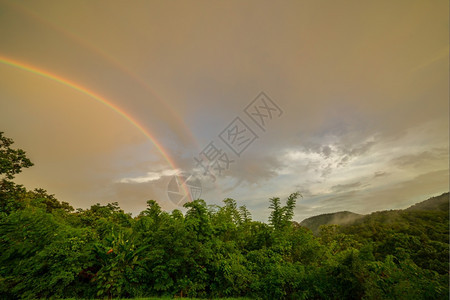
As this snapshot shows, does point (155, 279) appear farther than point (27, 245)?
Yes

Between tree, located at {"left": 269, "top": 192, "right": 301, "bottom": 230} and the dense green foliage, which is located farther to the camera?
→ tree, located at {"left": 269, "top": 192, "right": 301, "bottom": 230}

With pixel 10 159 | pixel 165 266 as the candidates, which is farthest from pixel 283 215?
pixel 10 159

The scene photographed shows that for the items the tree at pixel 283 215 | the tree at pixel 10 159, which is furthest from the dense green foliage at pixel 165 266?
the tree at pixel 10 159

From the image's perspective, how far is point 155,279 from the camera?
275 inches

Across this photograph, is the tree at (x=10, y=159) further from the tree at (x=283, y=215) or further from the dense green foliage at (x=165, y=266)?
the tree at (x=283, y=215)

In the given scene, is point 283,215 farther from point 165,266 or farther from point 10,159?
point 10,159

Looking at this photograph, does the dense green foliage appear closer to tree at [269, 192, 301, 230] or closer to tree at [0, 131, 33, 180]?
tree at [269, 192, 301, 230]

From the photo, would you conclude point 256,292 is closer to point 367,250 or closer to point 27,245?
point 367,250

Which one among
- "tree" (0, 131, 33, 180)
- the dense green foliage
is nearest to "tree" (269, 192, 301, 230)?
the dense green foliage

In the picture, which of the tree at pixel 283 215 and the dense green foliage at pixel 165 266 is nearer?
the dense green foliage at pixel 165 266

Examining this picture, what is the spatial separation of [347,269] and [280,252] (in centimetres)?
337

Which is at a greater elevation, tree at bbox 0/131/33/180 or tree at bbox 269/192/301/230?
tree at bbox 0/131/33/180

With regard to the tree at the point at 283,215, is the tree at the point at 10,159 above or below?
above

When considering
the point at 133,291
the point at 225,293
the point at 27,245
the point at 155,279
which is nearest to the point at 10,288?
the point at 27,245
